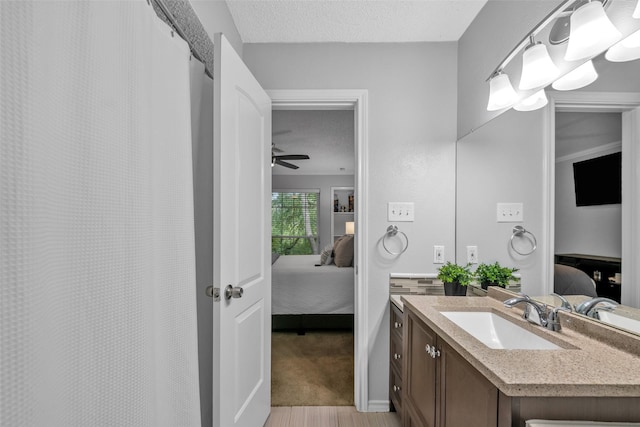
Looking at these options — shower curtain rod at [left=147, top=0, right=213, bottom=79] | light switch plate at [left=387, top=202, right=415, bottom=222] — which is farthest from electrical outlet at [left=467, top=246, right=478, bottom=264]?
shower curtain rod at [left=147, top=0, right=213, bottom=79]

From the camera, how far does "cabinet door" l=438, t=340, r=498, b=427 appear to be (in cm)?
90

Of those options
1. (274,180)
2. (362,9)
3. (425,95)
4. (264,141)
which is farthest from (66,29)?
(274,180)

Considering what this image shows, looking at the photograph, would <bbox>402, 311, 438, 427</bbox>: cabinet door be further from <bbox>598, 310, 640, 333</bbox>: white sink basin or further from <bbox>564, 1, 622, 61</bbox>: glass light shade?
<bbox>564, 1, 622, 61</bbox>: glass light shade

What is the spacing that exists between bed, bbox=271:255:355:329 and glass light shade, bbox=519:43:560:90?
2.57 meters

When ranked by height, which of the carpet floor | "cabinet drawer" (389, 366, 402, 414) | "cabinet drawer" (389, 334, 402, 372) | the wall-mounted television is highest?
→ the wall-mounted television

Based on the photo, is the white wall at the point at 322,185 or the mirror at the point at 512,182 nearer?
the mirror at the point at 512,182

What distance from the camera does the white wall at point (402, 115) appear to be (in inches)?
85.0

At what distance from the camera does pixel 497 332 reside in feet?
4.70

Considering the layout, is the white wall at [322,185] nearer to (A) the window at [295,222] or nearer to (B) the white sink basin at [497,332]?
(A) the window at [295,222]

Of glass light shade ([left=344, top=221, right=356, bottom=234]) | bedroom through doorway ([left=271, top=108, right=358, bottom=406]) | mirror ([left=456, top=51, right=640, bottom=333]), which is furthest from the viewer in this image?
glass light shade ([left=344, top=221, right=356, bottom=234])

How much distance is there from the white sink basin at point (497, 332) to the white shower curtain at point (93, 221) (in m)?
1.20

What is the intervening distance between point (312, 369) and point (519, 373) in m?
2.09

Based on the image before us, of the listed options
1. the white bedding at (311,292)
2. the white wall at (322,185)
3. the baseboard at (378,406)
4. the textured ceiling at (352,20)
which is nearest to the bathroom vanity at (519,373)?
the baseboard at (378,406)

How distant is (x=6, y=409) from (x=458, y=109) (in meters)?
2.41
